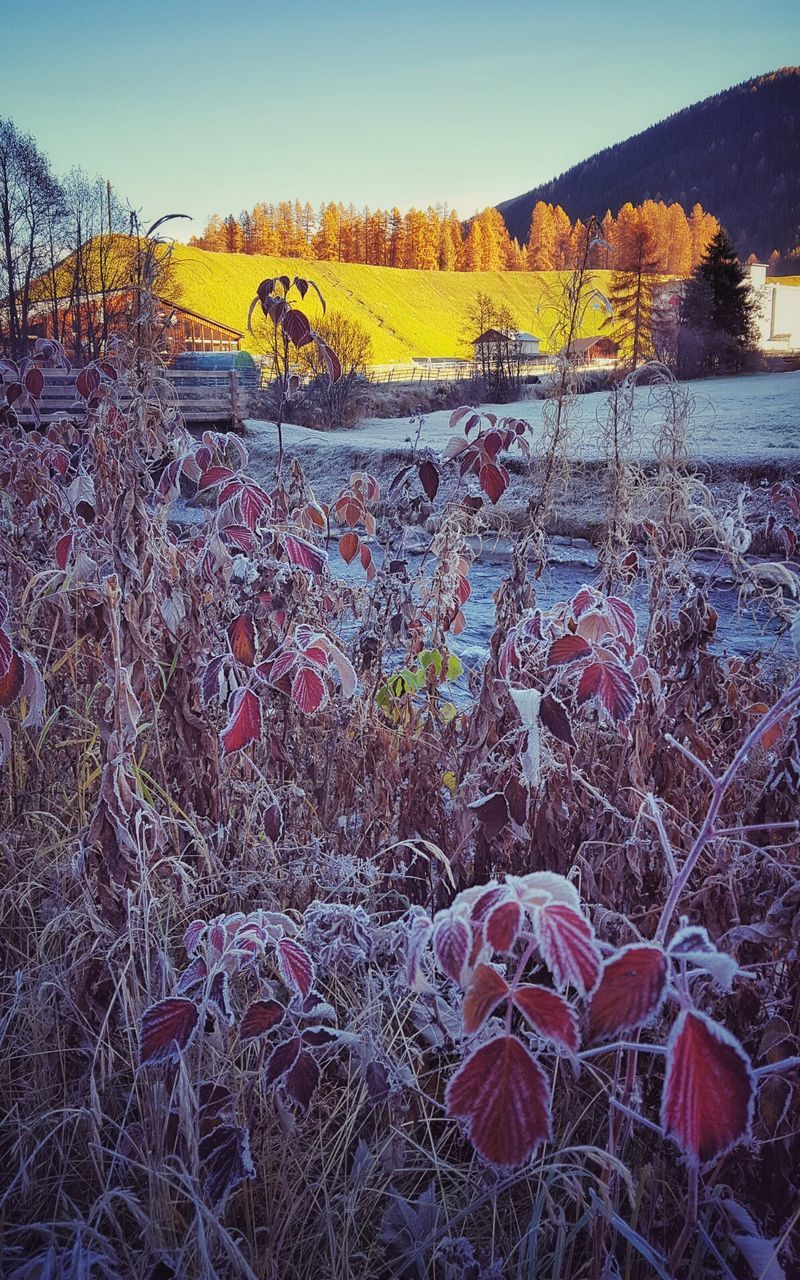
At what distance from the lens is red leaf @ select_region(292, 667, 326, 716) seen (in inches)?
57.4

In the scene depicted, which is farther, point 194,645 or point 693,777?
point 693,777

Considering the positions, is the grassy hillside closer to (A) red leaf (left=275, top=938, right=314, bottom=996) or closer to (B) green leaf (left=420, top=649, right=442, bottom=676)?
(B) green leaf (left=420, top=649, right=442, bottom=676)

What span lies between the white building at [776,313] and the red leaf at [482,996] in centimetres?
3063

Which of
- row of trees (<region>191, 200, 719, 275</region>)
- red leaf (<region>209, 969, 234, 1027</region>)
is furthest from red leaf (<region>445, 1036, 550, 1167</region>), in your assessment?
row of trees (<region>191, 200, 719, 275</region>)

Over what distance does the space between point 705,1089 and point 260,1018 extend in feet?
1.94

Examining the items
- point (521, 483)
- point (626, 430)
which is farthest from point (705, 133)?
point (626, 430)

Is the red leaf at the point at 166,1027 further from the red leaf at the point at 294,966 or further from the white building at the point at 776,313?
the white building at the point at 776,313

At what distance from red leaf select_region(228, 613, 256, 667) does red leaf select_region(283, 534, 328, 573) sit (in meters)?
0.17

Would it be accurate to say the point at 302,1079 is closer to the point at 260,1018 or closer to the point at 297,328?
the point at 260,1018

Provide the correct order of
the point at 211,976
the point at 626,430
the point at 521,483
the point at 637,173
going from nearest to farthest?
the point at 211,976 → the point at 626,430 → the point at 521,483 → the point at 637,173

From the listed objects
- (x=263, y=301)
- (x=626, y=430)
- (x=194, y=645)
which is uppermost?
(x=263, y=301)

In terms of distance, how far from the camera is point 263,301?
7.02 feet

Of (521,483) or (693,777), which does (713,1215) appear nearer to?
(693,777)

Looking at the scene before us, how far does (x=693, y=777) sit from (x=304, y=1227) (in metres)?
1.29
